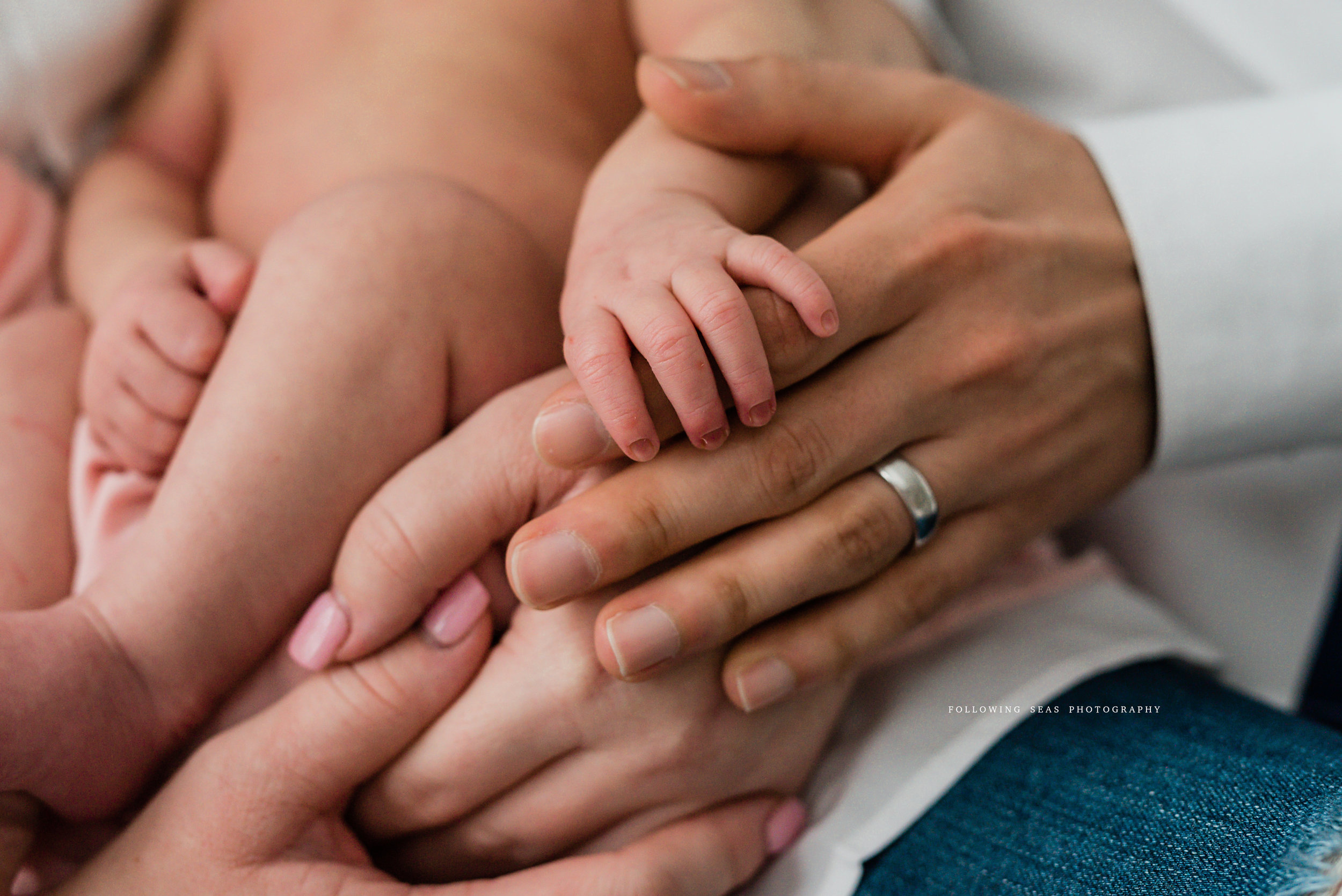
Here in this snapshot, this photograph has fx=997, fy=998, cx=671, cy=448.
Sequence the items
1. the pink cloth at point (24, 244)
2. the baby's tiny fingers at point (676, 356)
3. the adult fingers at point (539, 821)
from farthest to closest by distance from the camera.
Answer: the pink cloth at point (24, 244), the adult fingers at point (539, 821), the baby's tiny fingers at point (676, 356)

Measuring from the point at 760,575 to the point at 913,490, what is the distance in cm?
12

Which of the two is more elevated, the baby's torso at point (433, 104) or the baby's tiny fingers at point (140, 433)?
the baby's torso at point (433, 104)

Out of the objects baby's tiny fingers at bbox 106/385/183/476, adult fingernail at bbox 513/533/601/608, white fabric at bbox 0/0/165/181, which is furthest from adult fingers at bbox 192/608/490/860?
white fabric at bbox 0/0/165/181

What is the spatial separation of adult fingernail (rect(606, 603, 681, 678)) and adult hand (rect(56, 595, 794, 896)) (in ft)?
0.37

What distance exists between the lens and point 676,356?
481 millimetres

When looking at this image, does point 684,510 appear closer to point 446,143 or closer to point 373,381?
point 373,381

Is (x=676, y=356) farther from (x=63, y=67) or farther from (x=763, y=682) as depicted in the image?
(x=63, y=67)

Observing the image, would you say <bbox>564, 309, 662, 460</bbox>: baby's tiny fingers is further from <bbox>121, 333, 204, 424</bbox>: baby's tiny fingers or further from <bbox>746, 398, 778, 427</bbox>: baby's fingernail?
<bbox>121, 333, 204, 424</bbox>: baby's tiny fingers

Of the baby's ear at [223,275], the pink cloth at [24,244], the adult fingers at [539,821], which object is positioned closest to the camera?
the adult fingers at [539,821]

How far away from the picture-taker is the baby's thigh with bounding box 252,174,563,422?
2.01 feet

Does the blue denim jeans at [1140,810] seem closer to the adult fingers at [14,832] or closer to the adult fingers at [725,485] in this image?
the adult fingers at [725,485]

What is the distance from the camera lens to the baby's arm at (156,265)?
670mm

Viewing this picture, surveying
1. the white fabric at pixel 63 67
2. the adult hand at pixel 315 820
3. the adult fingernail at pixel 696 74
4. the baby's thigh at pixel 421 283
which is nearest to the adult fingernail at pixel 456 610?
the adult hand at pixel 315 820

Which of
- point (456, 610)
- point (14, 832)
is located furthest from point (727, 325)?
point (14, 832)
